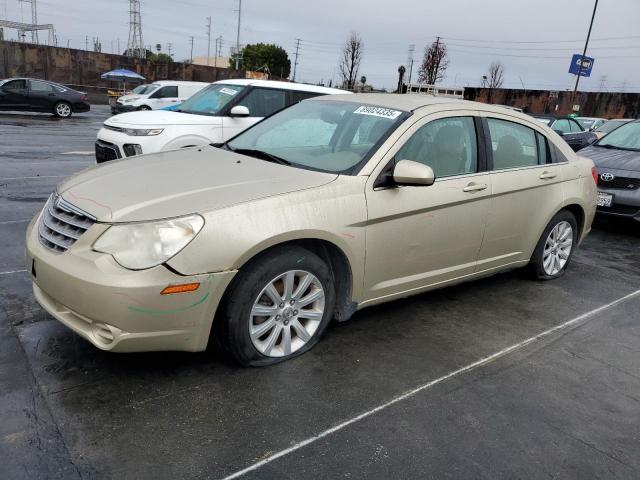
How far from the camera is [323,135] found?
420 centimetres

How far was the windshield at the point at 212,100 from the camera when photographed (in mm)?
8391

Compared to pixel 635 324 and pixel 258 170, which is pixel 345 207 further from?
pixel 635 324

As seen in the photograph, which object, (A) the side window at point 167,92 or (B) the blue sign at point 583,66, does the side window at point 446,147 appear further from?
(B) the blue sign at point 583,66

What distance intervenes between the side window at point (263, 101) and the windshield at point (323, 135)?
403 cm

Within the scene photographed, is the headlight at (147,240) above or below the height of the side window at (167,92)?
above

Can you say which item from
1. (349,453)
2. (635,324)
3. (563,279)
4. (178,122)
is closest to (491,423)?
(349,453)

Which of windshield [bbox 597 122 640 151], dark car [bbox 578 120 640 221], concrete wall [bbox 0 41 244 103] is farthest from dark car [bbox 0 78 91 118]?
dark car [bbox 578 120 640 221]

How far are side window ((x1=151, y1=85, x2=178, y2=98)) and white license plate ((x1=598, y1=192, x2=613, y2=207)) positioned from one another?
18395 millimetres

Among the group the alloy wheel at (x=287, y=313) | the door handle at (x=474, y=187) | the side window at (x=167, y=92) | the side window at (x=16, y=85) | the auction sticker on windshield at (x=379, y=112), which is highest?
the auction sticker on windshield at (x=379, y=112)

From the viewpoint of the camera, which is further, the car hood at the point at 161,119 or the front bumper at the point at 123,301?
the car hood at the point at 161,119

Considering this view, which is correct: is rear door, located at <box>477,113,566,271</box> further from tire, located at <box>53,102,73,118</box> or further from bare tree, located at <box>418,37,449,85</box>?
bare tree, located at <box>418,37,449,85</box>

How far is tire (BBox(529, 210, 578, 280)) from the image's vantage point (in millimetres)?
5043

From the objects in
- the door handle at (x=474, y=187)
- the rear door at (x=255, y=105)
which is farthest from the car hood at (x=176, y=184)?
the rear door at (x=255, y=105)

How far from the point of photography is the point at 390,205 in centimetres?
359
